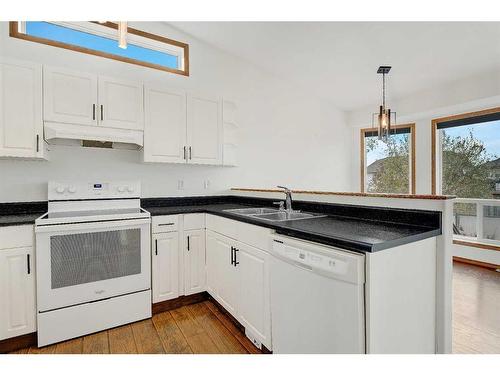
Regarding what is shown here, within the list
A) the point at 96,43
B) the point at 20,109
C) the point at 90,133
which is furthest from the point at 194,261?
the point at 96,43

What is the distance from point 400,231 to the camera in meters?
1.52

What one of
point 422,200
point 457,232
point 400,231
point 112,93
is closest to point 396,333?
point 400,231

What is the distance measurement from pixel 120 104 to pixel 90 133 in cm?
40

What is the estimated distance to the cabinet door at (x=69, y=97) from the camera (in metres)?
2.33

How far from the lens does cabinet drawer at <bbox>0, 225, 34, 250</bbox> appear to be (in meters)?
1.91

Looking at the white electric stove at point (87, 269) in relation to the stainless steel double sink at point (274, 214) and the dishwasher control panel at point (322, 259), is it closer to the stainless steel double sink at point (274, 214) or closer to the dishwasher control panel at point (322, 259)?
the stainless steel double sink at point (274, 214)

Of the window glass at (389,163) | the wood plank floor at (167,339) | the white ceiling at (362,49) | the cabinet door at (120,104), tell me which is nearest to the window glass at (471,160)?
the window glass at (389,163)

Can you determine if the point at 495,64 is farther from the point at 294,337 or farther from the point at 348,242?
the point at 294,337

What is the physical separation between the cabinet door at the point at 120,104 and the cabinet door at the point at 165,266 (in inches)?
44.0

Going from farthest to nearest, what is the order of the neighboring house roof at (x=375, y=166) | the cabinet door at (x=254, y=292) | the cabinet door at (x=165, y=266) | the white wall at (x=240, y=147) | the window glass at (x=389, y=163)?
1. the neighboring house roof at (x=375, y=166)
2. the window glass at (x=389, y=163)
3. the white wall at (x=240, y=147)
4. the cabinet door at (x=165, y=266)
5. the cabinet door at (x=254, y=292)

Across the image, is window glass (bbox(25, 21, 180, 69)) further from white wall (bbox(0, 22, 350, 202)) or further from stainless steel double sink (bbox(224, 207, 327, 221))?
stainless steel double sink (bbox(224, 207, 327, 221))

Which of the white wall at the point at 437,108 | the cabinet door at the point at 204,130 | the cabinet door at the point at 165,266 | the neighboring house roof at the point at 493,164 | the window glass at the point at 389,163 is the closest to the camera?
the cabinet door at the point at 165,266

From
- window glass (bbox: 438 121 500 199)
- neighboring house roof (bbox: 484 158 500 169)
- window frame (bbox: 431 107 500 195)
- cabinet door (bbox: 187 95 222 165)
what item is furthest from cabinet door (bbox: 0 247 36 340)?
neighboring house roof (bbox: 484 158 500 169)
